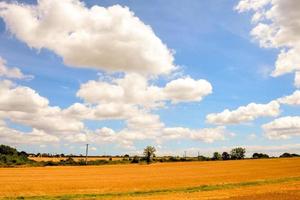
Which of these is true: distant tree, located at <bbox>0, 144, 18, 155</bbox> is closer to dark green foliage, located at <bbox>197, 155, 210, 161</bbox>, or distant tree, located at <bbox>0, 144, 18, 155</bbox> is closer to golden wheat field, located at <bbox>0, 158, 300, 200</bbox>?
dark green foliage, located at <bbox>197, 155, 210, 161</bbox>

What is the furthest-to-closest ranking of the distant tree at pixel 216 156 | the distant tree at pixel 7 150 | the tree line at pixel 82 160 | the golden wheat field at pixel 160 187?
the distant tree at pixel 216 156
the distant tree at pixel 7 150
the tree line at pixel 82 160
the golden wheat field at pixel 160 187

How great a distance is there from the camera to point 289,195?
3222cm

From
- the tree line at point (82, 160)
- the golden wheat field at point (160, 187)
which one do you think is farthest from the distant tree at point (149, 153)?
the golden wheat field at point (160, 187)

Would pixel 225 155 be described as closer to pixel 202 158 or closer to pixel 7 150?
pixel 202 158

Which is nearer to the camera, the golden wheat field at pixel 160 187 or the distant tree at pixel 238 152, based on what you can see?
the golden wheat field at pixel 160 187

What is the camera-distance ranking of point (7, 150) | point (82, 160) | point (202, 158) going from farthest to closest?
1. point (202, 158)
2. point (7, 150)
3. point (82, 160)

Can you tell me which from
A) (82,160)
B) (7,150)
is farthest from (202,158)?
(7,150)

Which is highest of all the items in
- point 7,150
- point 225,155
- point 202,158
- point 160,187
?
point 7,150

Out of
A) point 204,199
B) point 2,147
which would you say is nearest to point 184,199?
point 204,199

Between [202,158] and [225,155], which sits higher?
[225,155]

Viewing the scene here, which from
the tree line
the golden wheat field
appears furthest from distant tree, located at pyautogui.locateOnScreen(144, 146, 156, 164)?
the golden wheat field

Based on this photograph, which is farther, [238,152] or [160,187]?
[238,152]

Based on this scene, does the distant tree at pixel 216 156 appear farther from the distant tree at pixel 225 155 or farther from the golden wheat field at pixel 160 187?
the golden wheat field at pixel 160 187

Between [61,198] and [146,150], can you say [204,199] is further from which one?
[146,150]
